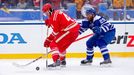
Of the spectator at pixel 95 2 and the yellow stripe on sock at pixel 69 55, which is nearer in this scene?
the yellow stripe on sock at pixel 69 55

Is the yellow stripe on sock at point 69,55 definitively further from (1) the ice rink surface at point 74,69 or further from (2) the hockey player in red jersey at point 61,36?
(2) the hockey player in red jersey at point 61,36

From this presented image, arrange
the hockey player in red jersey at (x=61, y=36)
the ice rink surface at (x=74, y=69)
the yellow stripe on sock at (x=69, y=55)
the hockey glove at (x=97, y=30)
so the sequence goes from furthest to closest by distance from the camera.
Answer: the yellow stripe on sock at (x=69, y=55), the hockey glove at (x=97, y=30), the hockey player in red jersey at (x=61, y=36), the ice rink surface at (x=74, y=69)

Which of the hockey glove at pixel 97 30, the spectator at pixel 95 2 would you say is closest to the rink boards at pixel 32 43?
the spectator at pixel 95 2

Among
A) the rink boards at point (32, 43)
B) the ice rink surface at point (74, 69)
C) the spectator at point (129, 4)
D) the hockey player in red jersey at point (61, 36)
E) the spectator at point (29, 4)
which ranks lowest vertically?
the ice rink surface at point (74, 69)

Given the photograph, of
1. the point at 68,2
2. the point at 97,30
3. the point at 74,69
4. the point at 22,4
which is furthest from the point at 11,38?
the point at 97,30

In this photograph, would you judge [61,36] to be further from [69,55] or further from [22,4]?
[22,4]

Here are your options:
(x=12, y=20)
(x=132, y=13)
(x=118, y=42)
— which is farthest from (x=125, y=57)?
(x=12, y=20)

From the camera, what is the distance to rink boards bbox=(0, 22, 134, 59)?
30.3 feet

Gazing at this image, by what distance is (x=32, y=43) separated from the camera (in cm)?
934

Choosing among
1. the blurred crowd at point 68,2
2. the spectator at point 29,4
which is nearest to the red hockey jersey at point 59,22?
the blurred crowd at point 68,2

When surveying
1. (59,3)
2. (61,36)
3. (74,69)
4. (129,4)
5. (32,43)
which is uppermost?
(59,3)

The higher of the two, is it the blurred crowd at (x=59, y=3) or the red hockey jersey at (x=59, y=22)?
the blurred crowd at (x=59, y=3)

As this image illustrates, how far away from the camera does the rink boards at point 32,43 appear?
9.25 m

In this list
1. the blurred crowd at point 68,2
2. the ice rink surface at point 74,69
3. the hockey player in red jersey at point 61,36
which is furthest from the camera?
the blurred crowd at point 68,2
